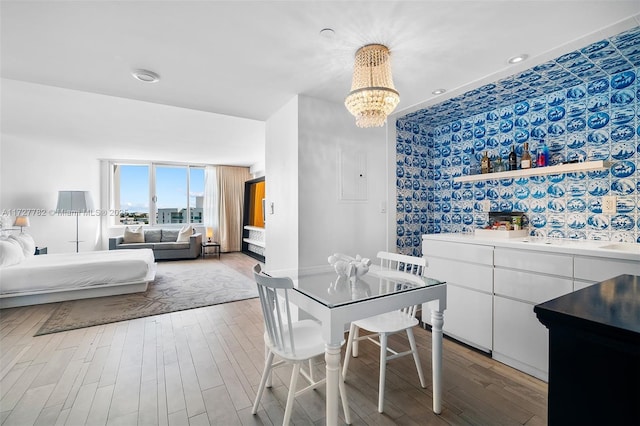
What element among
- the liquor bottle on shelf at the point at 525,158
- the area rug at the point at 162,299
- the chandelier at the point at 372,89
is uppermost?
the chandelier at the point at 372,89

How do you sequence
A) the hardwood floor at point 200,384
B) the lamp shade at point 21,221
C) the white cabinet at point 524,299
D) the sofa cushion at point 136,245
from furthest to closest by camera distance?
the sofa cushion at point 136,245 → the lamp shade at point 21,221 → the white cabinet at point 524,299 → the hardwood floor at point 200,384

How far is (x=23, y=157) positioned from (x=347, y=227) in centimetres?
608

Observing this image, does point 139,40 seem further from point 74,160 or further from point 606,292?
point 74,160

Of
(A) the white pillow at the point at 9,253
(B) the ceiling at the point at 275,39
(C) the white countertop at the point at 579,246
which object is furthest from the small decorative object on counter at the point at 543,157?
(A) the white pillow at the point at 9,253

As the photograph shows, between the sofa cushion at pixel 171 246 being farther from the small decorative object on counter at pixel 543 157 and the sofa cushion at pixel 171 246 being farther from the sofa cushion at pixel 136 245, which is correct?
the small decorative object on counter at pixel 543 157

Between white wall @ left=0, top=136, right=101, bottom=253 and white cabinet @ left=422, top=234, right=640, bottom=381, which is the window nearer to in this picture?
white wall @ left=0, top=136, right=101, bottom=253

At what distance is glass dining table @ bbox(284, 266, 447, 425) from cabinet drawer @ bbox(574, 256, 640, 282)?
0.98 m

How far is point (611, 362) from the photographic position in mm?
740

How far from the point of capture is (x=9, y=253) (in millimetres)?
3697

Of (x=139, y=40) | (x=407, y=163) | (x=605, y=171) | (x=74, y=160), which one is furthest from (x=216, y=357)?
(x=74, y=160)

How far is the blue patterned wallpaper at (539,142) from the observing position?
6.91 ft

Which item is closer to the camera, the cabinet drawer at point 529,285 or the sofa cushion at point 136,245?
the cabinet drawer at point 529,285

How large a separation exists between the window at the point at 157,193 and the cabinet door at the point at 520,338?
7664 mm

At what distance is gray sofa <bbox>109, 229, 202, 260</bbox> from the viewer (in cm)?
656
